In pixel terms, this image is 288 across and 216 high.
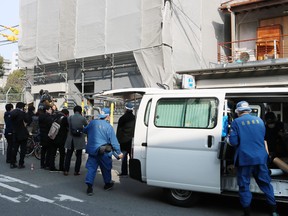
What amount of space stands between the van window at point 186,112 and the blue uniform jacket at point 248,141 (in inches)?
17.3

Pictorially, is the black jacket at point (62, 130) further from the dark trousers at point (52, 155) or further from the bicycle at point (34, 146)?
the bicycle at point (34, 146)

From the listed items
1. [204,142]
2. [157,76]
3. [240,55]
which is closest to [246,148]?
[204,142]

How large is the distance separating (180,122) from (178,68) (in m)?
8.30

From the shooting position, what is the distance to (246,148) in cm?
502

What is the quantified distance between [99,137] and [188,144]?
6.26 feet

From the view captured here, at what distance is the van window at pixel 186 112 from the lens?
18.0 ft

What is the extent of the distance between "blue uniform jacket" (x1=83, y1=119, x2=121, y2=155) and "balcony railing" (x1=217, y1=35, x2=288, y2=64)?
8381 millimetres

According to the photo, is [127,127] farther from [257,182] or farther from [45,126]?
[257,182]

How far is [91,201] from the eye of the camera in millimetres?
6117

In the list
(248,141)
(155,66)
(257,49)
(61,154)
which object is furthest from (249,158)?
(257,49)

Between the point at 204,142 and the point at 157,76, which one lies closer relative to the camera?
the point at 204,142

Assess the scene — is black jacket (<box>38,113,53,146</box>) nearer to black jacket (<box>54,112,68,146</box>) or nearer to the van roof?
black jacket (<box>54,112,68,146</box>)

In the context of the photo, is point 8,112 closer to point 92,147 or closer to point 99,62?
point 92,147

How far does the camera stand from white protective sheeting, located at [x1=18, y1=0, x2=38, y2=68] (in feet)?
62.0
